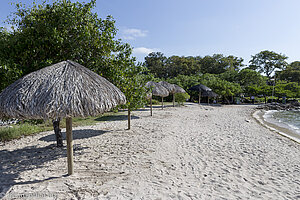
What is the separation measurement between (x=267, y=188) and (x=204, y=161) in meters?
1.67

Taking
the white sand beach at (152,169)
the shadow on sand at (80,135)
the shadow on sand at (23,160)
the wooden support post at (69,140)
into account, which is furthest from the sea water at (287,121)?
the shadow on sand at (23,160)

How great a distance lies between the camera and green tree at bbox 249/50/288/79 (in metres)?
48.3

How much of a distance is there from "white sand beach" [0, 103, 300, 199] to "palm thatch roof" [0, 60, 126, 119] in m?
1.49

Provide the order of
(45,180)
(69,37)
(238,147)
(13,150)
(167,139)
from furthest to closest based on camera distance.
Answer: (167,139)
(238,147)
(13,150)
(69,37)
(45,180)

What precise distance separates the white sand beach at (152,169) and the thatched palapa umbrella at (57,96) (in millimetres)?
794

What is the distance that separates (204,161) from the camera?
525 centimetres

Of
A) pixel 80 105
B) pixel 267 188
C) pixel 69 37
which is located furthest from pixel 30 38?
pixel 267 188

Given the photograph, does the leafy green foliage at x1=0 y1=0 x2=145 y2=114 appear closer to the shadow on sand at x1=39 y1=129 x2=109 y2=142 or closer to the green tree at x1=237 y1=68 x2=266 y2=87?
the shadow on sand at x1=39 y1=129 x2=109 y2=142

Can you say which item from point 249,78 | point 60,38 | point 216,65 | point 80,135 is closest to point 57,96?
point 60,38

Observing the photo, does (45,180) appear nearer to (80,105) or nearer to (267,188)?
(80,105)

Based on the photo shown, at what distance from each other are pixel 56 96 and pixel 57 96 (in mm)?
18

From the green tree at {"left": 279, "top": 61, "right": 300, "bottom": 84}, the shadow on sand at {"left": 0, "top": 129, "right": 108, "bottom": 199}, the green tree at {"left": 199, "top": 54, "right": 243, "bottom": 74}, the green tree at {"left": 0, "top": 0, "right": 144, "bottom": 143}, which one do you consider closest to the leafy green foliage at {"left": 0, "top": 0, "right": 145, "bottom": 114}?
the green tree at {"left": 0, "top": 0, "right": 144, "bottom": 143}

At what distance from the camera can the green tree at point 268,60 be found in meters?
48.3

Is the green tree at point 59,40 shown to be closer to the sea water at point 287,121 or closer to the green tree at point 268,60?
the sea water at point 287,121
